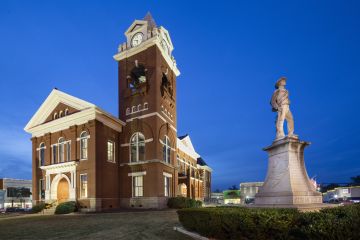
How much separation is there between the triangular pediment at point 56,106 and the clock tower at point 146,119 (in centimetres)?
531

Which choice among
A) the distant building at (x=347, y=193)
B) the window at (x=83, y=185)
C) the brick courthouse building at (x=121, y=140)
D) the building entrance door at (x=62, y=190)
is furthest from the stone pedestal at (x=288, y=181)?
the distant building at (x=347, y=193)

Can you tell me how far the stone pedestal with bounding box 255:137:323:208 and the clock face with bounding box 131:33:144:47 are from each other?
27.3m

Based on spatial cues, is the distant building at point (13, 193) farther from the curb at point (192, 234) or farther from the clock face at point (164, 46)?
the curb at point (192, 234)

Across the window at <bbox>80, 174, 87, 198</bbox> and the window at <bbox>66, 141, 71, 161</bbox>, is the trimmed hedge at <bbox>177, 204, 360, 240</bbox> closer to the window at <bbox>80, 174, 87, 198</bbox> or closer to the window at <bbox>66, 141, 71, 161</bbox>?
the window at <bbox>80, 174, 87, 198</bbox>

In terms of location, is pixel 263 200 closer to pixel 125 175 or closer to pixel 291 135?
pixel 291 135

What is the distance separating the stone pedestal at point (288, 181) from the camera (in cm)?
1133

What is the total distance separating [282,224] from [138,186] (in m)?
26.0

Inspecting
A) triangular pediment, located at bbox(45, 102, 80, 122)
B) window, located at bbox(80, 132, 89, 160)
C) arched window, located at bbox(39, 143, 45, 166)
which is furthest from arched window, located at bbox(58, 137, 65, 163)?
arched window, located at bbox(39, 143, 45, 166)

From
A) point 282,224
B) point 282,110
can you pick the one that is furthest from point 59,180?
point 282,224

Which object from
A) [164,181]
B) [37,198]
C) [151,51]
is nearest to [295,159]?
[164,181]

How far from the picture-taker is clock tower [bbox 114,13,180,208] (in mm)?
31812

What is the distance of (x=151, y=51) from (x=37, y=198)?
2256 centimetres

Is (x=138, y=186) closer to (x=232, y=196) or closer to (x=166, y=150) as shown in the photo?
(x=166, y=150)

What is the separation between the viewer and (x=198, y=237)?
10.4 m
